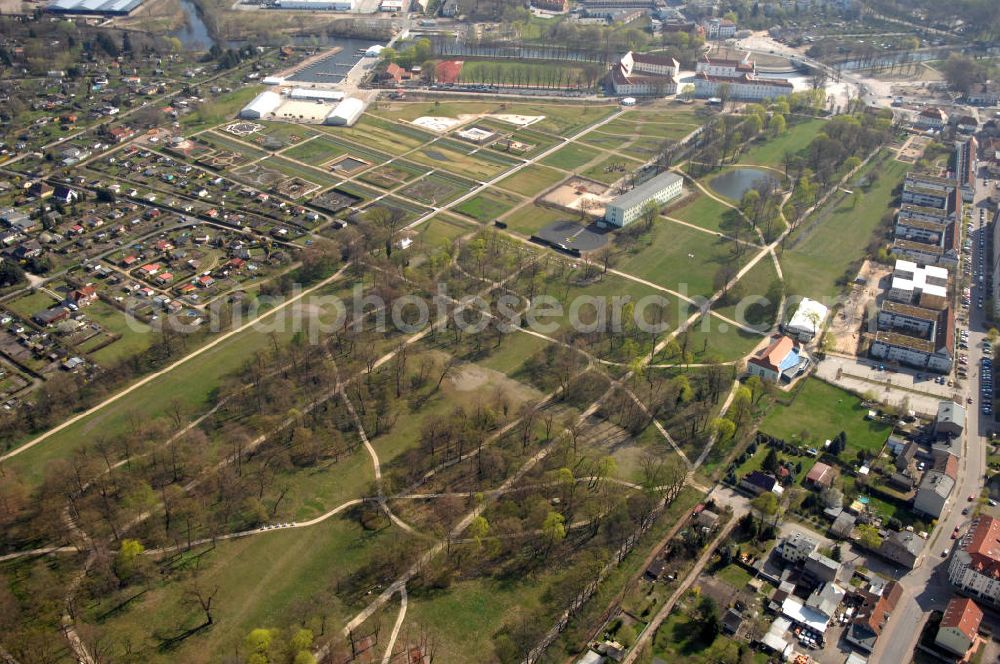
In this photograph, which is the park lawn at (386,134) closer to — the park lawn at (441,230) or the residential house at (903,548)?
the park lawn at (441,230)

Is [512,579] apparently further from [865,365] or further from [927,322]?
[927,322]

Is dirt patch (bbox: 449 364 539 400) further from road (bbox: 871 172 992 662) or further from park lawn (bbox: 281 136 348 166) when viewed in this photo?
park lawn (bbox: 281 136 348 166)

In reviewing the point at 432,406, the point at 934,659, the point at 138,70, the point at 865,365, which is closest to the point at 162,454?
the point at 432,406

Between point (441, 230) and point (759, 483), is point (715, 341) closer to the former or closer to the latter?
point (759, 483)

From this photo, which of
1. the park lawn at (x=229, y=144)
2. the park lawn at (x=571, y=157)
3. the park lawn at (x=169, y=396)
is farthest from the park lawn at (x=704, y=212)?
the park lawn at (x=229, y=144)

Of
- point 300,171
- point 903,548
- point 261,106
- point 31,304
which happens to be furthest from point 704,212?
point 31,304
